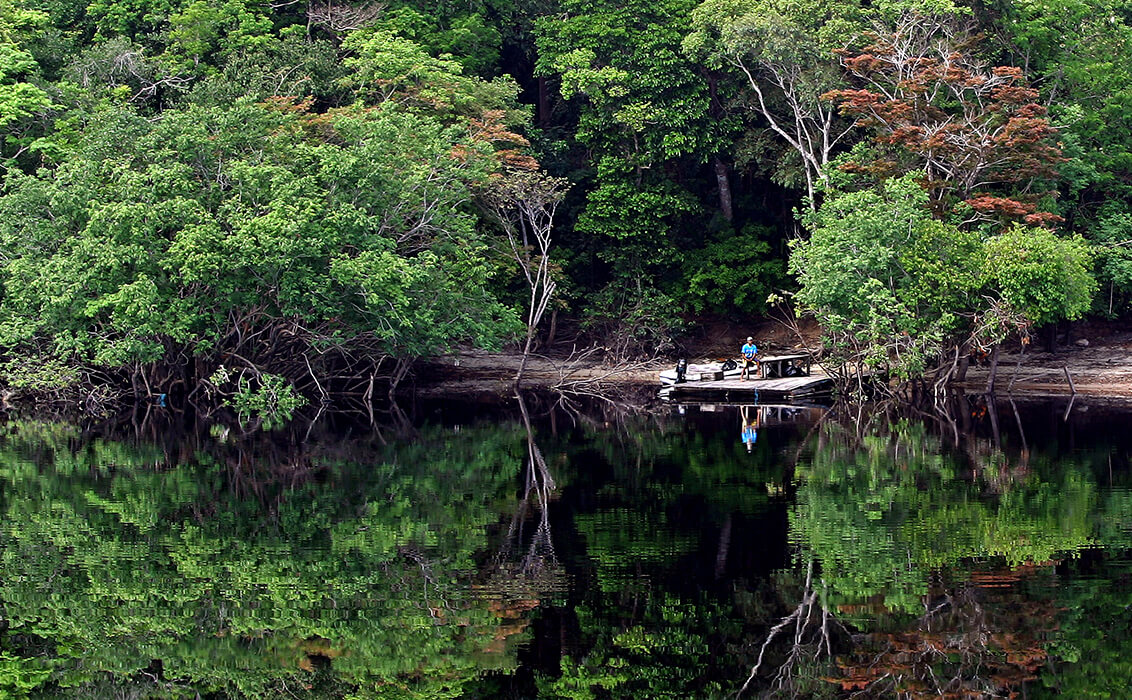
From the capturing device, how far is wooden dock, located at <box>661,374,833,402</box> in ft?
113

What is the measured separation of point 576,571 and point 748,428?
13854 mm

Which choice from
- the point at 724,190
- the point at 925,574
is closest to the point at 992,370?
the point at 724,190

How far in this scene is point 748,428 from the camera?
2822 centimetres

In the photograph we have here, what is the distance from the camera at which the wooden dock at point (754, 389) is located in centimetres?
3459

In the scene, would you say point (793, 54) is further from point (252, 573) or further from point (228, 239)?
point (252, 573)

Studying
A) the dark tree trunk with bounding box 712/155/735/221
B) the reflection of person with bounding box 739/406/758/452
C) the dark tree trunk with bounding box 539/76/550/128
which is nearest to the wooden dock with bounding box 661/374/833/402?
the reflection of person with bounding box 739/406/758/452

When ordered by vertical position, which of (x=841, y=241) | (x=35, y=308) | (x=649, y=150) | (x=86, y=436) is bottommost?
(x=86, y=436)

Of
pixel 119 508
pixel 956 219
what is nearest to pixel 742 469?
pixel 119 508

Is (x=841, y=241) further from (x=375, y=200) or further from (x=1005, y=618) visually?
(x=1005, y=618)

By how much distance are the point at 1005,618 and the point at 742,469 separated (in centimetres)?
952

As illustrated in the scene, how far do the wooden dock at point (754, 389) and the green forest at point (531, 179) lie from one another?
1.96 meters

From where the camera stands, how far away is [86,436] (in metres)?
28.1

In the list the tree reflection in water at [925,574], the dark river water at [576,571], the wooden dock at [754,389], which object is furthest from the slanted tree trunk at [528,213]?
the tree reflection in water at [925,574]

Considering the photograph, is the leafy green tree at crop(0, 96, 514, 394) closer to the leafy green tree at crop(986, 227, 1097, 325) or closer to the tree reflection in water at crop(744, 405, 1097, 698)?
the leafy green tree at crop(986, 227, 1097, 325)
